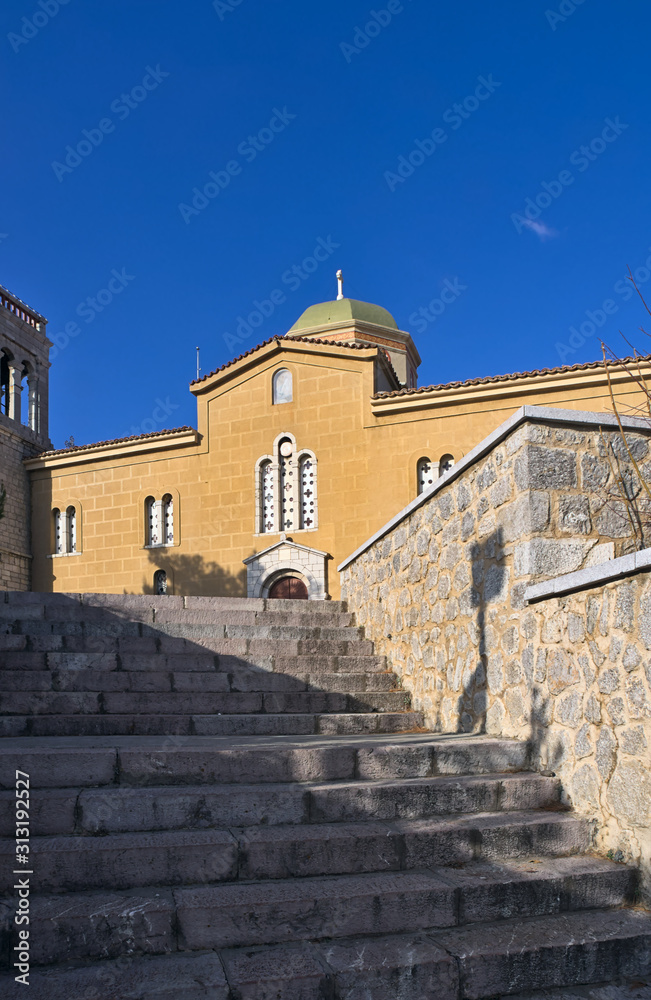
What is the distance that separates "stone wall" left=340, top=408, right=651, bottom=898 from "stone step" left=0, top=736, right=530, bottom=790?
1.26 ft

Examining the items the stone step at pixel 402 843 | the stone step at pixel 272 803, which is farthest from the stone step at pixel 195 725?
the stone step at pixel 402 843

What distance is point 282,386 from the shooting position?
18.8m

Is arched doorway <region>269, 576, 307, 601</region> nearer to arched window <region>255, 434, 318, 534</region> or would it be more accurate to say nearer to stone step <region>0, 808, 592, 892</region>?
arched window <region>255, 434, 318, 534</region>

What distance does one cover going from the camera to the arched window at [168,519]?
19266 millimetres

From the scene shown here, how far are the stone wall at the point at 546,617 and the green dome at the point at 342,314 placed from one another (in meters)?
19.3

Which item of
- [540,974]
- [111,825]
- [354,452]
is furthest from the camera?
[354,452]

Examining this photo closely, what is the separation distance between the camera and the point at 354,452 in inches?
693

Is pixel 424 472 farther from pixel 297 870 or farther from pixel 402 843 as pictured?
pixel 297 870

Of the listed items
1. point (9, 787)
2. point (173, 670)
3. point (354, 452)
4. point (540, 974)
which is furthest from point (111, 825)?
point (354, 452)

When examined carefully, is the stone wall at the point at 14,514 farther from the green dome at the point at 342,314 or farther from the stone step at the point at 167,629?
the stone step at the point at 167,629

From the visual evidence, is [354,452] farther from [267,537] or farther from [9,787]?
[9,787]

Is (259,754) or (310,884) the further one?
(259,754)

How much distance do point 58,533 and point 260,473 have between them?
6317 millimetres

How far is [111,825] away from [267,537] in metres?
14.3
